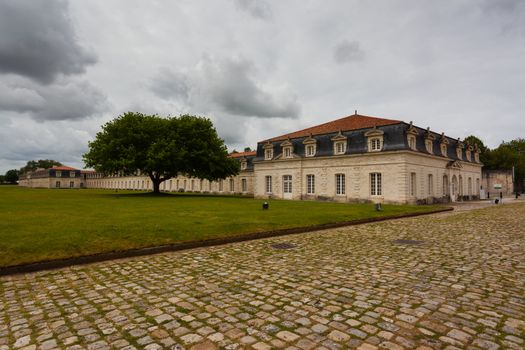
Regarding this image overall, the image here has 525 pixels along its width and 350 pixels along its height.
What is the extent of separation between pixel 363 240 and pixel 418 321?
20.7 ft

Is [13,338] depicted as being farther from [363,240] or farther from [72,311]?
[363,240]

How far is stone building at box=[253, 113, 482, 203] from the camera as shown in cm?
2936

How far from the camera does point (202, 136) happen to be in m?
40.1

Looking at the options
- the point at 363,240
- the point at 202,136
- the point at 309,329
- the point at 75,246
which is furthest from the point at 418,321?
the point at 202,136

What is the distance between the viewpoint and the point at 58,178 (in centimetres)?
12000

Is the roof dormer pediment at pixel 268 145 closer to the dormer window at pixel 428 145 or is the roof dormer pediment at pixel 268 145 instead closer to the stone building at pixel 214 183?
the stone building at pixel 214 183

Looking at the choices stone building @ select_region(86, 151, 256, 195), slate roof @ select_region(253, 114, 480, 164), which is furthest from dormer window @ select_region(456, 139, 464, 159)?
stone building @ select_region(86, 151, 256, 195)

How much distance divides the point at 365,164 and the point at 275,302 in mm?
28409

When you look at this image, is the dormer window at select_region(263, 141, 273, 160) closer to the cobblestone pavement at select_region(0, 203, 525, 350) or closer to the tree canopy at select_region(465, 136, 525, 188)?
the cobblestone pavement at select_region(0, 203, 525, 350)

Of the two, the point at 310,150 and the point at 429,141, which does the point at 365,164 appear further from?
the point at 429,141

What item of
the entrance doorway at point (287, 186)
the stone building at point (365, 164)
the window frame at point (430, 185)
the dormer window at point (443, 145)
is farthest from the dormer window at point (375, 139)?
the entrance doorway at point (287, 186)

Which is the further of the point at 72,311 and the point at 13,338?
the point at 72,311

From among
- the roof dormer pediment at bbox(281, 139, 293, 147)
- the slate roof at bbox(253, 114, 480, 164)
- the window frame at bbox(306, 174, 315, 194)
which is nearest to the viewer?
the slate roof at bbox(253, 114, 480, 164)

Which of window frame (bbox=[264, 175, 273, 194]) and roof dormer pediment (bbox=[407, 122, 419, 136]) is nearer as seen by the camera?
roof dormer pediment (bbox=[407, 122, 419, 136])
